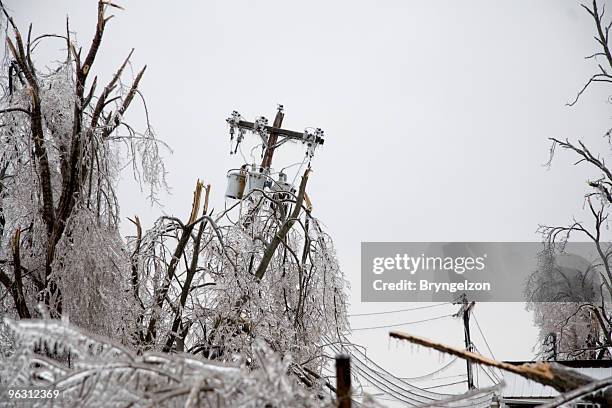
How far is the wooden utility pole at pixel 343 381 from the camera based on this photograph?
1314 millimetres

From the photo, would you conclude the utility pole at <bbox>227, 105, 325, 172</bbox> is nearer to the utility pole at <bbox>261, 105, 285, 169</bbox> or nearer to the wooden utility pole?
the utility pole at <bbox>261, 105, 285, 169</bbox>

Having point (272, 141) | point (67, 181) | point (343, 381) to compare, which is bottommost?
point (343, 381)

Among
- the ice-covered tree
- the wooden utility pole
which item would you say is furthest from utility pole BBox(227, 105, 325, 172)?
the wooden utility pole

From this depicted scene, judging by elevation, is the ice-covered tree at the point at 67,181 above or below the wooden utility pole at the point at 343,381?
above

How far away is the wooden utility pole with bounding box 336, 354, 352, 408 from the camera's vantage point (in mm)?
1314

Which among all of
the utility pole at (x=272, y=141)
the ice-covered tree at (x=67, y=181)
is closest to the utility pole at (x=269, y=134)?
the utility pole at (x=272, y=141)

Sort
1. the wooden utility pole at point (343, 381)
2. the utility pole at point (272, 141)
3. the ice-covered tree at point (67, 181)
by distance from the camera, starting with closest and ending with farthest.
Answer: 1. the wooden utility pole at point (343, 381)
2. the ice-covered tree at point (67, 181)
3. the utility pole at point (272, 141)

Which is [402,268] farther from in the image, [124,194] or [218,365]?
[218,365]

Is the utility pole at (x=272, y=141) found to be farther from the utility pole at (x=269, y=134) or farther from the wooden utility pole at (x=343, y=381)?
Result: the wooden utility pole at (x=343, y=381)

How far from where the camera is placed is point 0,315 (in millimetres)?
4238

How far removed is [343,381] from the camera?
132 centimetres

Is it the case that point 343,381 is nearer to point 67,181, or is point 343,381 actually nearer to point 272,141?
point 67,181

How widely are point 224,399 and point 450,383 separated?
1080cm

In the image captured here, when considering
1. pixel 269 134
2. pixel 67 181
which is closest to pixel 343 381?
pixel 67 181
